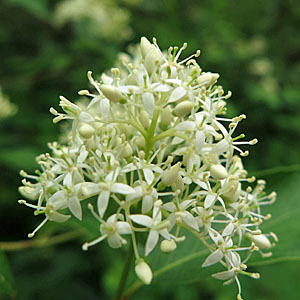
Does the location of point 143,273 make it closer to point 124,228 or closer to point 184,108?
point 124,228

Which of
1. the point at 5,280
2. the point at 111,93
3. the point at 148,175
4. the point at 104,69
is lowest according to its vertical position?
the point at 5,280

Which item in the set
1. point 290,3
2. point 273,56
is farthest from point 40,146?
point 290,3

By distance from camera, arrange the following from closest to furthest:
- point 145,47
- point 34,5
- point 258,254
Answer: point 145,47
point 258,254
point 34,5

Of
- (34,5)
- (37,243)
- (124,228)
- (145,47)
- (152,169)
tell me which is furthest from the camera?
(34,5)

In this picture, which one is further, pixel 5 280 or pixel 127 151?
pixel 5 280

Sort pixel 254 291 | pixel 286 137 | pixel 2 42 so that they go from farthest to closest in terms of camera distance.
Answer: pixel 2 42 → pixel 286 137 → pixel 254 291

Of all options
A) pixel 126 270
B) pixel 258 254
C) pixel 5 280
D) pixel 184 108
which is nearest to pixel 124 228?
pixel 126 270

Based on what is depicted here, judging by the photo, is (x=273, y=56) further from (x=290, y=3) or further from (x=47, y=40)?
(x=47, y=40)
